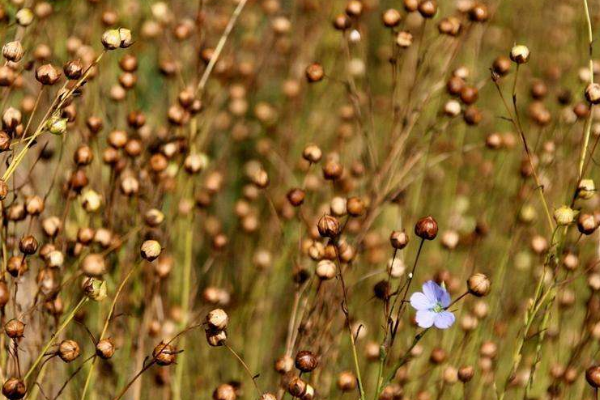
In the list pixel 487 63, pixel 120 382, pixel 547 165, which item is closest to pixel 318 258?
pixel 120 382

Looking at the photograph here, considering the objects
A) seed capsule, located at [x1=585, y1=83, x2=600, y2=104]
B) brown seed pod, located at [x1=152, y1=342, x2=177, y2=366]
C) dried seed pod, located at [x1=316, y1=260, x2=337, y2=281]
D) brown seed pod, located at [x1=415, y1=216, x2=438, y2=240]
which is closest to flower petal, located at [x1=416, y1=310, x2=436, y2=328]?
brown seed pod, located at [x1=415, y1=216, x2=438, y2=240]

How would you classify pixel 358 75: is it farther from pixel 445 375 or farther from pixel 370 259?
pixel 445 375

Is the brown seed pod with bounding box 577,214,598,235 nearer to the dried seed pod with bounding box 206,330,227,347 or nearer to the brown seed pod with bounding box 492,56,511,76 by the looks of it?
the brown seed pod with bounding box 492,56,511,76

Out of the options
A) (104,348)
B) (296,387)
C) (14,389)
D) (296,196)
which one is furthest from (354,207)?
(14,389)

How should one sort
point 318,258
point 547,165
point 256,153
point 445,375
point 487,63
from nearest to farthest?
point 318,258
point 445,375
point 547,165
point 256,153
point 487,63

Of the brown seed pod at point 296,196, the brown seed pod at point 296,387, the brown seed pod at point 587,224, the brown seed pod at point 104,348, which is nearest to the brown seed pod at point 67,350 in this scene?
the brown seed pod at point 104,348

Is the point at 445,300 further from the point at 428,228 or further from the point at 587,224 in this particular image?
the point at 587,224

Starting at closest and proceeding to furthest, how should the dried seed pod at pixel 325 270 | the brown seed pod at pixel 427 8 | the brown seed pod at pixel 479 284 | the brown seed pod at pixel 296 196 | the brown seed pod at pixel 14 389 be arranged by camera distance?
the brown seed pod at pixel 14 389
the brown seed pod at pixel 479 284
the dried seed pod at pixel 325 270
the brown seed pod at pixel 296 196
the brown seed pod at pixel 427 8

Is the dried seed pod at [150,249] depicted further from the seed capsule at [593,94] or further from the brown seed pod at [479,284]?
the seed capsule at [593,94]
